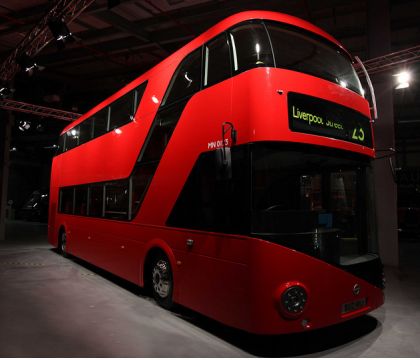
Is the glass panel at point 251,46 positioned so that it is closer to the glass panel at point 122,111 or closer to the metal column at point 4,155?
the glass panel at point 122,111

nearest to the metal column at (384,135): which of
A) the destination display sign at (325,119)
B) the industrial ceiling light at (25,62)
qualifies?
the destination display sign at (325,119)

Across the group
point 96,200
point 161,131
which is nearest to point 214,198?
point 161,131

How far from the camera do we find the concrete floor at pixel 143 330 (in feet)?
11.1

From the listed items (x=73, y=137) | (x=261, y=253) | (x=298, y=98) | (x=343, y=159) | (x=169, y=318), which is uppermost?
(x=73, y=137)

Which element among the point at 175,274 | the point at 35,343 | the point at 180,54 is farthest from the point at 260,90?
the point at 35,343

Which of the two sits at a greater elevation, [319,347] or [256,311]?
[256,311]

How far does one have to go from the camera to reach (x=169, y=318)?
4.37m

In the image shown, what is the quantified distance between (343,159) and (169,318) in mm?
3032

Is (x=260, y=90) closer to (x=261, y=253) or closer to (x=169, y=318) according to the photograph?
(x=261, y=253)

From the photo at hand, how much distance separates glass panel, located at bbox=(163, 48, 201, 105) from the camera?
4.29 metres

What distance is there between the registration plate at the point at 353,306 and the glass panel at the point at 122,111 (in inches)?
173

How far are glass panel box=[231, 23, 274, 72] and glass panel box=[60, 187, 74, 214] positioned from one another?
6.40m

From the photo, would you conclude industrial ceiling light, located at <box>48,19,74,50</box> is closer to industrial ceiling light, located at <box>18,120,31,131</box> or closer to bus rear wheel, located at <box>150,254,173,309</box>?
bus rear wheel, located at <box>150,254,173,309</box>

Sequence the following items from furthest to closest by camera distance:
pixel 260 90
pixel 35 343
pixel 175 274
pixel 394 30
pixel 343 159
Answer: pixel 394 30, pixel 175 274, pixel 343 159, pixel 35 343, pixel 260 90
